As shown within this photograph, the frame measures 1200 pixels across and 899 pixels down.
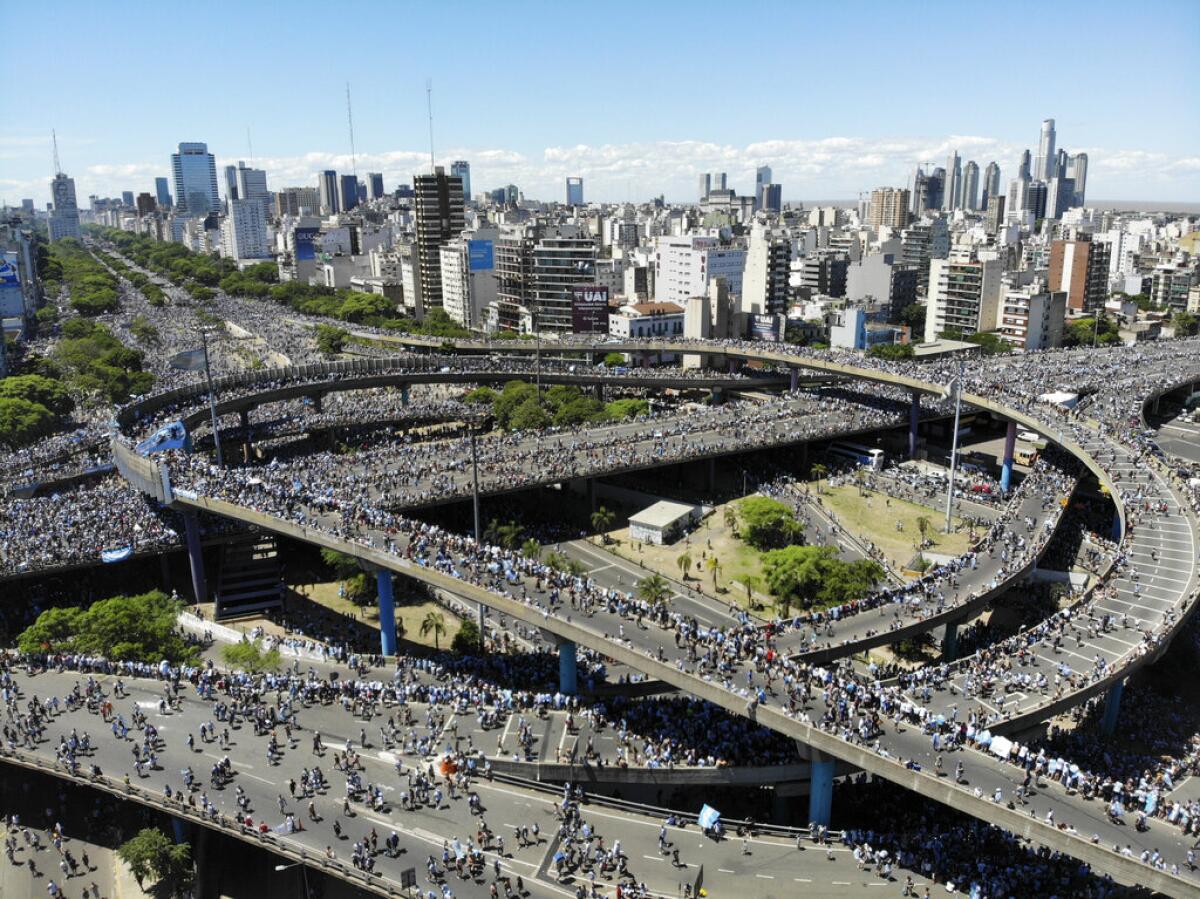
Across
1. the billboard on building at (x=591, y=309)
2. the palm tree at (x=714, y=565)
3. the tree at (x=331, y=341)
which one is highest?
the billboard on building at (x=591, y=309)

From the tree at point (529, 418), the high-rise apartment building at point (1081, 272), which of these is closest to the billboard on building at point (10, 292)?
the tree at point (529, 418)

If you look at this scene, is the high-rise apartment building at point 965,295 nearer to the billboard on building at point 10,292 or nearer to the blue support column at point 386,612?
the blue support column at point 386,612

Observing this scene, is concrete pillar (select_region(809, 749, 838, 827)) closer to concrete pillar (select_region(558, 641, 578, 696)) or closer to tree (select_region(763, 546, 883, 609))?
concrete pillar (select_region(558, 641, 578, 696))

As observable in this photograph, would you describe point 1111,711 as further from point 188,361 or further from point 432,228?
point 432,228

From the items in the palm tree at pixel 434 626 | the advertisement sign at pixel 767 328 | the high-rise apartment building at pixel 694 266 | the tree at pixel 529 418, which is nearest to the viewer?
the palm tree at pixel 434 626

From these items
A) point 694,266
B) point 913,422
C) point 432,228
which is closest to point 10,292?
point 432,228

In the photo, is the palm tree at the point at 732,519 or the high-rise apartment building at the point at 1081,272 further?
the high-rise apartment building at the point at 1081,272
